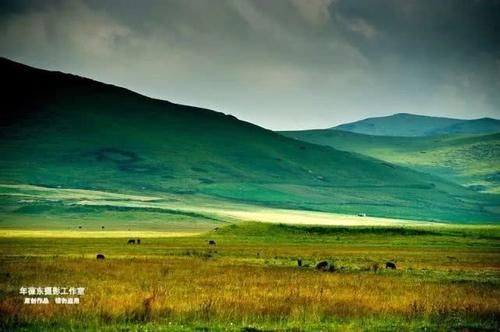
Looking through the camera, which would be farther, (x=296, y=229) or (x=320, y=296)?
(x=296, y=229)

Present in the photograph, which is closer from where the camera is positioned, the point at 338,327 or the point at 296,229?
the point at 338,327

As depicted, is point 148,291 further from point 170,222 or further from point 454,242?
point 170,222

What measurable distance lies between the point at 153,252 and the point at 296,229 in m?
48.5

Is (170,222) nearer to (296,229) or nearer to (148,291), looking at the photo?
(296,229)

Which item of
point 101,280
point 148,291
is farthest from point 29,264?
point 148,291

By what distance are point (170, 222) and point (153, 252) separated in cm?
10596

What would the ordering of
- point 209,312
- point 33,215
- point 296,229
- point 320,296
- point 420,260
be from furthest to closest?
point 33,215 < point 296,229 < point 420,260 < point 320,296 < point 209,312

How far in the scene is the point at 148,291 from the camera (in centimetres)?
3434

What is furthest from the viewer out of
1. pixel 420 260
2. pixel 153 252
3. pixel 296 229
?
pixel 296 229

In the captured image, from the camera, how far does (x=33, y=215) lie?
18762 centimetres

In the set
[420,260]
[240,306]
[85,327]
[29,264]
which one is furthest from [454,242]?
[85,327]

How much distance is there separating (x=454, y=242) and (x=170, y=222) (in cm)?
8854

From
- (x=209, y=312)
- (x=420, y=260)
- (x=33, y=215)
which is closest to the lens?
(x=209, y=312)

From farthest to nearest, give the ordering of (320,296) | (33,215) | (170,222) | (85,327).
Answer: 1. (33,215)
2. (170,222)
3. (320,296)
4. (85,327)
